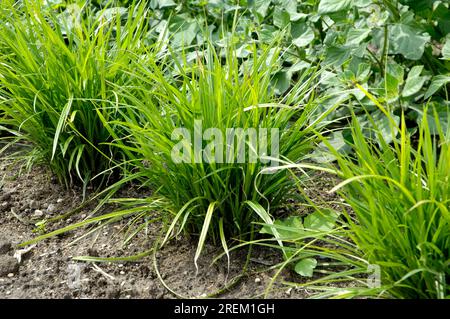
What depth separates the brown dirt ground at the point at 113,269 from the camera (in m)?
2.22

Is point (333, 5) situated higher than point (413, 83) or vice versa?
point (333, 5)

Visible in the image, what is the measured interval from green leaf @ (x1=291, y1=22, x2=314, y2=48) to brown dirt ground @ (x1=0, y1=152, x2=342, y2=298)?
0.96m

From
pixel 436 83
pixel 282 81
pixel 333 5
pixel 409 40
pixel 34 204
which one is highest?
pixel 333 5

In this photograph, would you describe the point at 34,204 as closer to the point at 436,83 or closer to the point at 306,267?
the point at 306,267

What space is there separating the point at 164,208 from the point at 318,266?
0.55 m

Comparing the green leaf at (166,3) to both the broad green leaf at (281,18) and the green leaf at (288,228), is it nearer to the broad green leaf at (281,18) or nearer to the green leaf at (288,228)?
the broad green leaf at (281,18)

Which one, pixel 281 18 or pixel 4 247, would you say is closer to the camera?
pixel 4 247

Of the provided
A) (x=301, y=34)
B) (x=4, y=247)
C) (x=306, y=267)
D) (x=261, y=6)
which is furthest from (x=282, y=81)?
(x=4, y=247)

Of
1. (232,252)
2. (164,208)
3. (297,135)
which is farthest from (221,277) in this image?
(297,135)

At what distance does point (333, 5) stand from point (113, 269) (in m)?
1.29

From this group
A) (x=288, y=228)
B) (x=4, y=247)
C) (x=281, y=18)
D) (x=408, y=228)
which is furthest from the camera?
(x=281, y=18)

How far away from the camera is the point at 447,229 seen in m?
1.84

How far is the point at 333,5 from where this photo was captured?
2.68 meters

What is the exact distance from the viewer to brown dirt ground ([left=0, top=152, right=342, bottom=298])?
2223 millimetres
